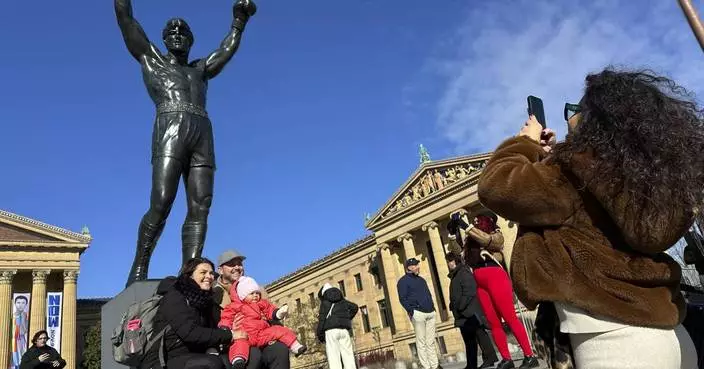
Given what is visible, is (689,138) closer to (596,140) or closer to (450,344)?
(596,140)

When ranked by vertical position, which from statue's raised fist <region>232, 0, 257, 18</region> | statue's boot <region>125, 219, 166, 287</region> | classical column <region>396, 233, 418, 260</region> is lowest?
statue's boot <region>125, 219, 166, 287</region>

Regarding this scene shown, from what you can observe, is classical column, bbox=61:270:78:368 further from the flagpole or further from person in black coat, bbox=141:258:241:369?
the flagpole

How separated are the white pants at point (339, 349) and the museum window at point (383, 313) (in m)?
48.5

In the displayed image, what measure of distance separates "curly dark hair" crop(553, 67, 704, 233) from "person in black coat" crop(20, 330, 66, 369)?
8.02 metres

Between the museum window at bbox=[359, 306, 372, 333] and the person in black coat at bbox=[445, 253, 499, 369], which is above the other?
the museum window at bbox=[359, 306, 372, 333]

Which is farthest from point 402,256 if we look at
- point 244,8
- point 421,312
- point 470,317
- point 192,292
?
point 192,292

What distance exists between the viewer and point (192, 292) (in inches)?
147

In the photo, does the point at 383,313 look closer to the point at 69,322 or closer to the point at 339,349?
the point at 69,322

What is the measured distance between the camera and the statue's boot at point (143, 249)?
15.8 feet

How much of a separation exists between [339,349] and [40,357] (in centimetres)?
451

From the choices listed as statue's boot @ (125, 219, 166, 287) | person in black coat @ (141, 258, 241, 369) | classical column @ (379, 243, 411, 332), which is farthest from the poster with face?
person in black coat @ (141, 258, 241, 369)

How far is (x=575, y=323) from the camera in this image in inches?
75.8

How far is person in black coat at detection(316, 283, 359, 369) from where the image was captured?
7.03 meters

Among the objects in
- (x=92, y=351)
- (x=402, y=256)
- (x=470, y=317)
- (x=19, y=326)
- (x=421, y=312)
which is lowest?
(x=470, y=317)
